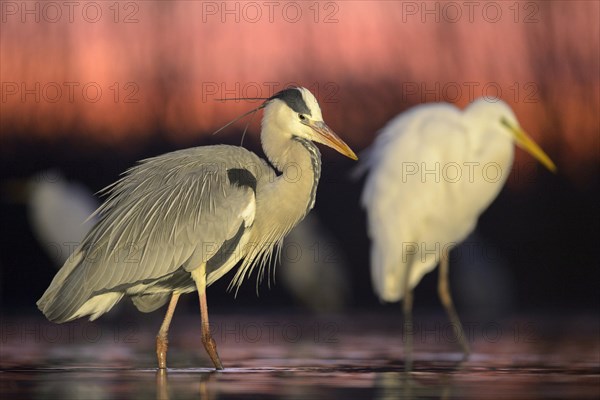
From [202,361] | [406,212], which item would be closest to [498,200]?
[406,212]

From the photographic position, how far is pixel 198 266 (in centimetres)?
865

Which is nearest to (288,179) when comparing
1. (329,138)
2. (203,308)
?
(329,138)

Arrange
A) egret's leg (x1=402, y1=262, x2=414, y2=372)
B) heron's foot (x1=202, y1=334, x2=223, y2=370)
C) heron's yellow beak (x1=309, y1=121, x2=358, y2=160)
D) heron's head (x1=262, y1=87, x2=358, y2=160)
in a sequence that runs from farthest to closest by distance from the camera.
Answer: egret's leg (x1=402, y1=262, x2=414, y2=372)
heron's head (x1=262, y1=87, x2=358, y2=160)
heron's yellow beak (x1=309, y1=121, x2=358, y2=160)
heron's foot (x1=202, y1=334, x2=223, y2=370)

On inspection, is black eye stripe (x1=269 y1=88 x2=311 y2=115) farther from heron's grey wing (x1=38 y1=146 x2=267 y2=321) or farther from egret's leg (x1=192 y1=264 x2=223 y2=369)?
egret's leg (x1=192 y1=264 x2=223 y2=369)

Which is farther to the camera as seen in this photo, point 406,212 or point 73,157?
point 73,157

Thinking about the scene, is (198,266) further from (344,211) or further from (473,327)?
(344,211)

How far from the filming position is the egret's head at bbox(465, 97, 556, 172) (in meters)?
11.9

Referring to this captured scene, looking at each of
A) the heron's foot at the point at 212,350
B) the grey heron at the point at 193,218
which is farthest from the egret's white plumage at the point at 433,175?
the heron's foot at the point at 212,350

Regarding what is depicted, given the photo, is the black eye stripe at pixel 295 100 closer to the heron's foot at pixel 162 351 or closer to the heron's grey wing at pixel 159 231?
the heron's grey wing at pixel 159 231

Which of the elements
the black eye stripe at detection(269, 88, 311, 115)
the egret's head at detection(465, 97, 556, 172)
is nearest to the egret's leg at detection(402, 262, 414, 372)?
the egret's head at detection(465, 97, 556, 172)

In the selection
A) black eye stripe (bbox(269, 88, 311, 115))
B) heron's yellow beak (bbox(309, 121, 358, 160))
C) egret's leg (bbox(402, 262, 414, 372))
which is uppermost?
black eye stripe (bbox(269, 88, 311, 115))

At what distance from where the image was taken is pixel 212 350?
8547mm

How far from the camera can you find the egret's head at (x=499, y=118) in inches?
469

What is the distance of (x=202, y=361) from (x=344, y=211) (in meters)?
11.0
